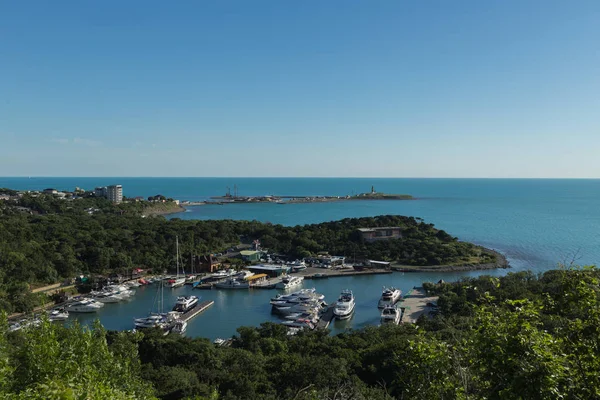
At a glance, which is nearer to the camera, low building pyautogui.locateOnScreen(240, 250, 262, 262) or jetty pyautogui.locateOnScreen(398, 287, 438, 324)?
jetty pyautogui.locateOnScreen(398, 287, 438, 324)

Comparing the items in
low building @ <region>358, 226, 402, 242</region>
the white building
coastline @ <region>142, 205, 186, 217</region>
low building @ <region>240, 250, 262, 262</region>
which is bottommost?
low building @ <region>240, 250, 262, 262</region>

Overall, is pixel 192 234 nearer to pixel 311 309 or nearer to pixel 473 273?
pixel 311 309

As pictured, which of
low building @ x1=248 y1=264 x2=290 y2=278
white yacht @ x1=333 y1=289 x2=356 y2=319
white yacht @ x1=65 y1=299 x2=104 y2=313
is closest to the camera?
white yacht @ x1=333 y1=289 x2=356 y2=319

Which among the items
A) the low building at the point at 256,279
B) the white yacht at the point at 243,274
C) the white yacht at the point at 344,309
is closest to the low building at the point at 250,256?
the white yacht at the point at 243,274

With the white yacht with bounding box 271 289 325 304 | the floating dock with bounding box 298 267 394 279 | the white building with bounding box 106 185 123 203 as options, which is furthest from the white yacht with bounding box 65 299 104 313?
the white building with bounding box 106 185 123 203

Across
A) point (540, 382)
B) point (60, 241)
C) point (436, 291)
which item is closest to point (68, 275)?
point (60, 241)

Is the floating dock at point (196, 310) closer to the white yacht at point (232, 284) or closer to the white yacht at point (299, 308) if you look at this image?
the white yacht at point (232, 284)

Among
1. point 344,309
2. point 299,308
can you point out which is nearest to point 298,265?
point 299,308

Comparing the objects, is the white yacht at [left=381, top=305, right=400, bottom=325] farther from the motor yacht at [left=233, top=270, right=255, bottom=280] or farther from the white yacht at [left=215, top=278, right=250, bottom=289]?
the motor yacht at [left=233, top=270, right=255, bottom=280]
